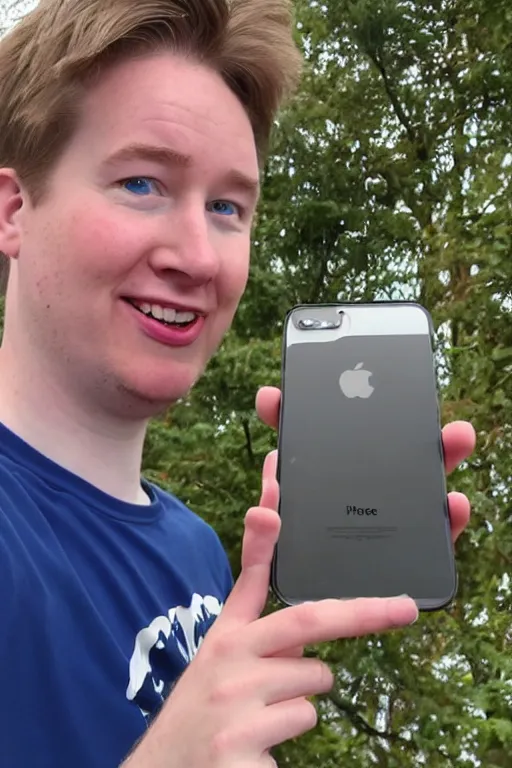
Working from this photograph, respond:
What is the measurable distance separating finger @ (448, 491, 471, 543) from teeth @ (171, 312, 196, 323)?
43 cm

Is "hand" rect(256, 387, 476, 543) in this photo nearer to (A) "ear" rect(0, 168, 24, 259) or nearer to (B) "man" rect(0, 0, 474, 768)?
(B) "man" rect(0, 0, 474, 768)

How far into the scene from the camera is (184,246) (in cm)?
98

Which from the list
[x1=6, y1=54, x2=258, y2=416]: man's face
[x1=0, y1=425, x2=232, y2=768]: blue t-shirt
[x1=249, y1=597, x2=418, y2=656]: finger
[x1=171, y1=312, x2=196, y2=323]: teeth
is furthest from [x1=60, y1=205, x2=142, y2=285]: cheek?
[x1=249, y1=597, x2=418, y2=656]: finger

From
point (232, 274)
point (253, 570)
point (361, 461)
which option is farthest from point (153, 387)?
point (253, 570)

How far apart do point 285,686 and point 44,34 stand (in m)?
0.98

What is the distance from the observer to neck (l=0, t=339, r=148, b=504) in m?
0.99

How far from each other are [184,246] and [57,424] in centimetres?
30

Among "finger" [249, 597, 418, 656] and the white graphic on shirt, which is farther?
the white graphic on shirt

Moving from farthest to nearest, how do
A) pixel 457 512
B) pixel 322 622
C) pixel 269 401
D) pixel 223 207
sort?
pixel 223 207, pixel 269 401, pixel 457 512, pixel 322 622

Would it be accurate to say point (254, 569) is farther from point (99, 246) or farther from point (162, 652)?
point (99, 246)

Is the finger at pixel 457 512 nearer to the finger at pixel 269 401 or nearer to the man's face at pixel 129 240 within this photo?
the finger at pixel 269 401

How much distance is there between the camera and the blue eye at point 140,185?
3.20 feet

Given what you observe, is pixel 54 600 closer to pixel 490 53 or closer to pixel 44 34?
pixel 44 34

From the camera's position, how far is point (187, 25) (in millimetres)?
1090
